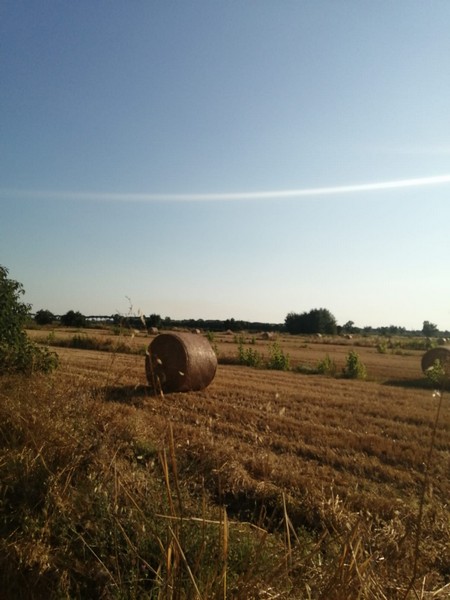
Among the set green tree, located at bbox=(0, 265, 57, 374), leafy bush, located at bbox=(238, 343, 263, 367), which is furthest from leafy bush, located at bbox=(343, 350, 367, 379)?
green tree, located at bbox=(0, 265, 57, 374)

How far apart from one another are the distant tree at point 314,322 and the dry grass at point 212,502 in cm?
7635

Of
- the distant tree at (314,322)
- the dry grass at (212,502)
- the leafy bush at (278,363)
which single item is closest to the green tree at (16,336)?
the dry grass at (212,502)

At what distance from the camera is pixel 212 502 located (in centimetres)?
483

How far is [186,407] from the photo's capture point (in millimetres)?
10188

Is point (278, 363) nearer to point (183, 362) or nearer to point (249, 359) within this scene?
point (249, 359)

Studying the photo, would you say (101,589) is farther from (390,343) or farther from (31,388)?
(390,343)

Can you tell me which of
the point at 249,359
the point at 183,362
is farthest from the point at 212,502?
the point at 249,359

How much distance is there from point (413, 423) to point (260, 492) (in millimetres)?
5976

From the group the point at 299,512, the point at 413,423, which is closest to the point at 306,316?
the point at 413,423

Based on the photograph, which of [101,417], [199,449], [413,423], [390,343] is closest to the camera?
[101,417]

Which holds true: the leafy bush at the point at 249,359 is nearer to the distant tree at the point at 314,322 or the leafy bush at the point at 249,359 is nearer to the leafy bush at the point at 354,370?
the leafy bush at the point at 354,370

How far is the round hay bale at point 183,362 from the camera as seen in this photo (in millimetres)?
12320

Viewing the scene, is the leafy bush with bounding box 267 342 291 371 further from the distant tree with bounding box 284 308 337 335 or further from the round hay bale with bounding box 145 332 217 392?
the distant tree with bounding box 284 308 337 335

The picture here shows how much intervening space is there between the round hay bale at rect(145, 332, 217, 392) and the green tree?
3.47 metres
